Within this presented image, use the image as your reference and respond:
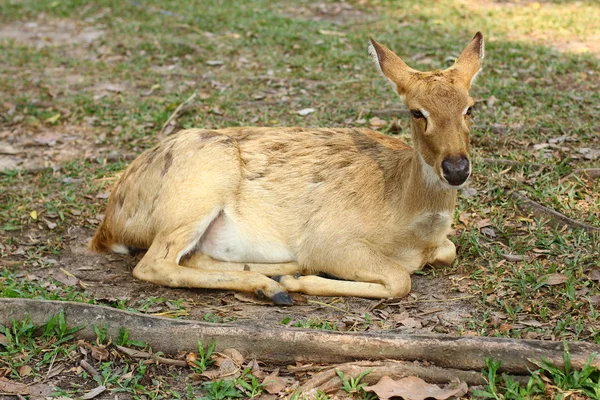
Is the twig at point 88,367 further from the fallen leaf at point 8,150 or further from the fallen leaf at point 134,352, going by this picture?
the fallen leaf at point 8,150

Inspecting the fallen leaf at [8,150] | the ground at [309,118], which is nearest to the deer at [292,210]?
the ground at [309,118]

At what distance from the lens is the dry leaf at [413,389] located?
3.96 meters

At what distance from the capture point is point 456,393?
156 inches

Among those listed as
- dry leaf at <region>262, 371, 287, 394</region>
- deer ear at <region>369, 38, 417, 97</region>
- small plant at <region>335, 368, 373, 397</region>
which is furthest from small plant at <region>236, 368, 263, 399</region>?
deer ear at <region>369, 38, 417, 97</region>

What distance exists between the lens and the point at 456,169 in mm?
4672

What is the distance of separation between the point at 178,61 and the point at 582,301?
708 cm

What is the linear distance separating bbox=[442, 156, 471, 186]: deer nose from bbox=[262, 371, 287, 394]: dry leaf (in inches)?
63.9

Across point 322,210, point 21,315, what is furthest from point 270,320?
point 21,315

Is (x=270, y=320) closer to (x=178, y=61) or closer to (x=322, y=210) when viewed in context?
(x=322, y=210)

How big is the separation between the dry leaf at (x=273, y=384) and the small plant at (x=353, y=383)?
321mm

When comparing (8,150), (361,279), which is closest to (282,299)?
(361,279)

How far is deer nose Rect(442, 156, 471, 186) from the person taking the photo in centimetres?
468

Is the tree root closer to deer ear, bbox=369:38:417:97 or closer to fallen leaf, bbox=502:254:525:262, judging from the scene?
fallen leaf, bbox=502:254:525:262

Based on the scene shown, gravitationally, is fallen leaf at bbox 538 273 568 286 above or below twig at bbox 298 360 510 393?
above
